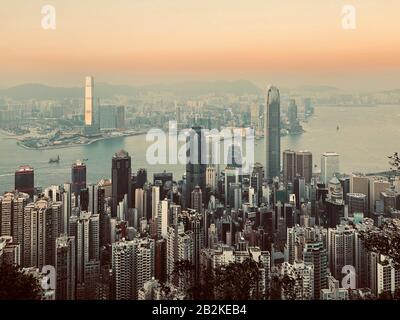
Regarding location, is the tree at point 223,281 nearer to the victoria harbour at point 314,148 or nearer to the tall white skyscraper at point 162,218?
the tall white skyscraper at point 162,218

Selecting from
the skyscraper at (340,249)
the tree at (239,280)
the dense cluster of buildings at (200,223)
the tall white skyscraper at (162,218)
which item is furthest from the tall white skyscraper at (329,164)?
the tall white skyscraper at (162,218)

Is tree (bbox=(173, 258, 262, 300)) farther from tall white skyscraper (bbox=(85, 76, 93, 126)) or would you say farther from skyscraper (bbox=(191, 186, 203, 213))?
tall white skyscraper (bbox=(85, 76, 93, 126))

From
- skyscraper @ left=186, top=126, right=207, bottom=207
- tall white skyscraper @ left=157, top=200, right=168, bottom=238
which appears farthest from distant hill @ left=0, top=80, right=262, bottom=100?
tall white skyscraper @ left=157, top=200, right=168, bottom=238

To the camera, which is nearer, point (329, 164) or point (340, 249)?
point (340, 249)

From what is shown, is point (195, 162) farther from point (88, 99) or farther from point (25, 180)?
point (25, 180)

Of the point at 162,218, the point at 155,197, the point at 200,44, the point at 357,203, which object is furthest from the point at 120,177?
the point at 357,203

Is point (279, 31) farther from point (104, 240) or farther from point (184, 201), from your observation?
point (104, 240)

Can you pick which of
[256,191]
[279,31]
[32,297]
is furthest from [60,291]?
[279,31]
